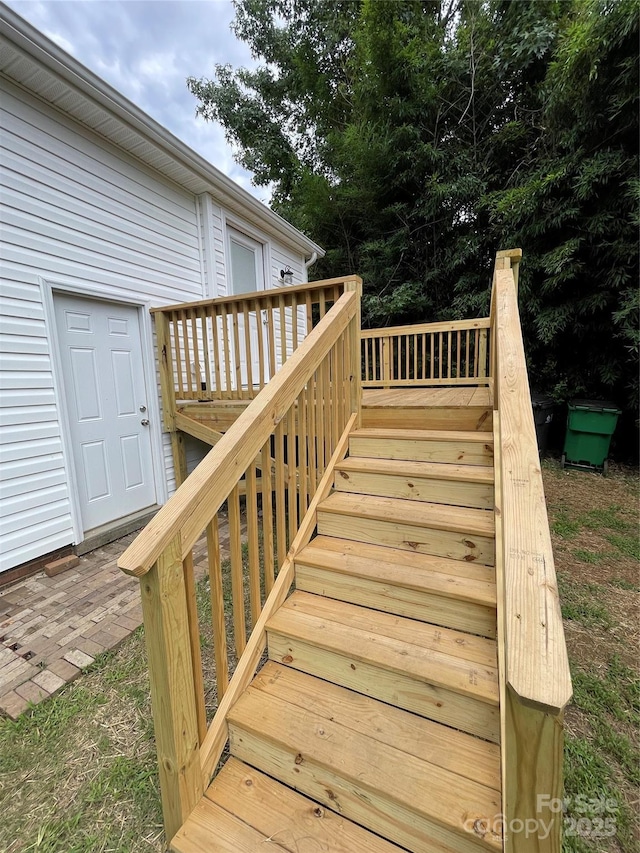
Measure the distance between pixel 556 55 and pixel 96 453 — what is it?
7370mm

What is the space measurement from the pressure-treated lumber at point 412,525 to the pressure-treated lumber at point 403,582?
0.15ft

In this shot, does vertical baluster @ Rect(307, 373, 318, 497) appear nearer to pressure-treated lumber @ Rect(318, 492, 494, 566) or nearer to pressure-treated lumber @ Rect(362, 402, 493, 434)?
pressure-treated lumber @ Rect(318, 492, 494, 566)

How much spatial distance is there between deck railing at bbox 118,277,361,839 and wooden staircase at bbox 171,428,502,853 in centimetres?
8

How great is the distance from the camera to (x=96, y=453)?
3.32m

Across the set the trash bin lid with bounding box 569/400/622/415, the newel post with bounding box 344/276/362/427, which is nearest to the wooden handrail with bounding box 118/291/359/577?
the newel post with bounding box 344/276/362/427

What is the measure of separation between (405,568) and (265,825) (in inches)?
38.1

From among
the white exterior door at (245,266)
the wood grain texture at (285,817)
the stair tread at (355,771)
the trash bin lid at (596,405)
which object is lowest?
the wood grain texture at (285,817)

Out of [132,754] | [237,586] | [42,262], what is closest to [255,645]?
[237,586]

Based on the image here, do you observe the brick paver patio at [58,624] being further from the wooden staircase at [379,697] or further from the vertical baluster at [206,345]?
the vertical baluster at [206,345]

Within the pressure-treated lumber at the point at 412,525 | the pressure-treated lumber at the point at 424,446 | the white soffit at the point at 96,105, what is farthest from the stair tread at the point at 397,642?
the white soffit at the point at 96,105

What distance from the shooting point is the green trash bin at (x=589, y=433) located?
4.78 metres

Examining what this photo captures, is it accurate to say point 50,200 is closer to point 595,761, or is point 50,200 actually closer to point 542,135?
point 595,761

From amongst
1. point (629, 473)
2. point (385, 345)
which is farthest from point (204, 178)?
point (629, 473)

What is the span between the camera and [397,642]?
1443 mm
